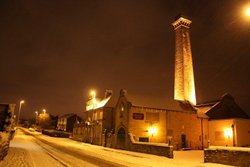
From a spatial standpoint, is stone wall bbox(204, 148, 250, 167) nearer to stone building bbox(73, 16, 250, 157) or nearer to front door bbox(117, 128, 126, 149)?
stone building bbox(73, 16, 250, 157)

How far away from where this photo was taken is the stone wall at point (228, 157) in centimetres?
1791

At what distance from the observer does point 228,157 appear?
1933 centimetres

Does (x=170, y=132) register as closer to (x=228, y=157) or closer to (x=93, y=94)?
(x=228, y=157)

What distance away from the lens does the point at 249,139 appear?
119 ft

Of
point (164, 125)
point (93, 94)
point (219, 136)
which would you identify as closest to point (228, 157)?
point (164, 125)

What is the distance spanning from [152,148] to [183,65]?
97.6 ft

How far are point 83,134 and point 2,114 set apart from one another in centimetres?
4576

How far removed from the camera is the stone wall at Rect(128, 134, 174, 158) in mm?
24337

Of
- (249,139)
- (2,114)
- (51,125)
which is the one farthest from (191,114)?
(51,125)

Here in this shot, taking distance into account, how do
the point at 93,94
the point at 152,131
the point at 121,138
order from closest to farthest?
the point at 152,131 < the point at 121,138 < the point at 93,94

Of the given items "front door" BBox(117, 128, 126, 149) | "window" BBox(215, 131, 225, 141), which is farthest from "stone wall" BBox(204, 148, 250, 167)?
"window" BBox(215, 131, 225, 141)

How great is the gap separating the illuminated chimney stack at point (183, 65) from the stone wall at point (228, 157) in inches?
1174

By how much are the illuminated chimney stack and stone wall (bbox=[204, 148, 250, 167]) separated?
2982cm

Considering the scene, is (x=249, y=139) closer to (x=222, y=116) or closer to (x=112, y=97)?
(x=222, y=116)
